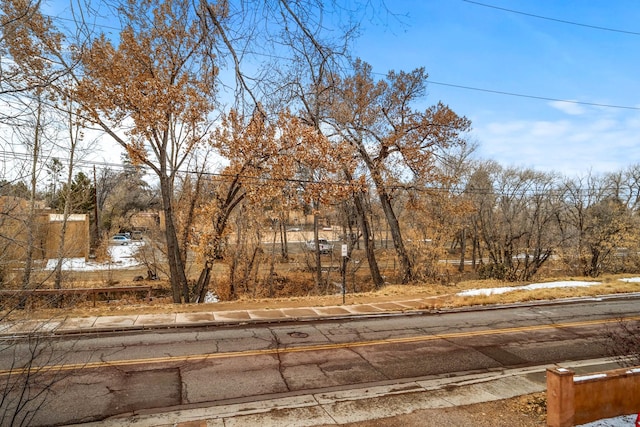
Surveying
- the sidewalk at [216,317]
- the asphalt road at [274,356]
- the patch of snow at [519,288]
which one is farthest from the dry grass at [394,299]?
the asphalt road at [274,356]

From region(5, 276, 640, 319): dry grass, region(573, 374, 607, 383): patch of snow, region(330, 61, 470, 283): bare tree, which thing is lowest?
Result: region(5, 276, 640, 319): dry grass

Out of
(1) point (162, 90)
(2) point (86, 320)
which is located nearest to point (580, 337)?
(2) point (86, 320)

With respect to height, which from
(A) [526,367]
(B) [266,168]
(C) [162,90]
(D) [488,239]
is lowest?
(A) [526,367]

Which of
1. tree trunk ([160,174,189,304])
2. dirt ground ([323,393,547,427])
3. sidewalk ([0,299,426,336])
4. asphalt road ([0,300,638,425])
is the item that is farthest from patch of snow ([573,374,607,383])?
tree trunk ([160,174,189,304])

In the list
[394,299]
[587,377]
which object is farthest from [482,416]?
[394,299]

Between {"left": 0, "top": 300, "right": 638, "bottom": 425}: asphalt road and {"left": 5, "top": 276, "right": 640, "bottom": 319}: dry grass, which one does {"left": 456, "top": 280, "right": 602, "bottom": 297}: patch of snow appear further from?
{"left": 0, "top": 300, "right": 638, "bottom": 425}: asphalt road

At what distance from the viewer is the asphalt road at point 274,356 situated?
6445 mm

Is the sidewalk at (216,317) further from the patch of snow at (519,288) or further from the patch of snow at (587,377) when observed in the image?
the patch of snow at (587,377)

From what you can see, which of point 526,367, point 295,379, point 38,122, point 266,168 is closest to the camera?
point 38,122

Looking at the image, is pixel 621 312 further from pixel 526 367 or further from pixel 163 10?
pixel 163 10

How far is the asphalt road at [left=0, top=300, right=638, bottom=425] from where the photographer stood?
6445mm

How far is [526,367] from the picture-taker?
826cm

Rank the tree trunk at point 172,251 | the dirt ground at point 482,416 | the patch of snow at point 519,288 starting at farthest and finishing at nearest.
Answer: the patch of snow at point 519,288
the tree trunk at point 172,251
the dirt ground at point 482,416

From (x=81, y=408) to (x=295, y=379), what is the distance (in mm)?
3490
